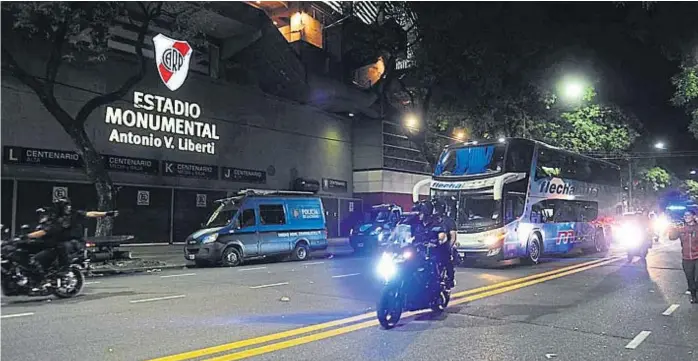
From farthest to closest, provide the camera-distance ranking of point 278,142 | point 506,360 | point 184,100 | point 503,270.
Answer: point 278,142 < point 184,100 < point 503,270 < point 506,360

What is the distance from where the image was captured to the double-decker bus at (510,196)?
1628 centimetres

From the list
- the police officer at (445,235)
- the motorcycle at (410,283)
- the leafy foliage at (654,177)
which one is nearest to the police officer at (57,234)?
the motorcycle at (410,283)

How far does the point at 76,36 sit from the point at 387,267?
14.1 meters

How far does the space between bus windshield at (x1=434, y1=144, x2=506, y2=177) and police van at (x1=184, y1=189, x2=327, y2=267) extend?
17.0 ft

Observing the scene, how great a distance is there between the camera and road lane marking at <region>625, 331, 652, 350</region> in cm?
654

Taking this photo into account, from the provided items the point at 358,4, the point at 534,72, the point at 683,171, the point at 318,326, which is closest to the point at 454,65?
the point at 534,72

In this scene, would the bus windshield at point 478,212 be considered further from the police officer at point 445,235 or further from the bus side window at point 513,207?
the police officer at point 445,235

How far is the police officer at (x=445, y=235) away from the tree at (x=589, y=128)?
59.8 feet

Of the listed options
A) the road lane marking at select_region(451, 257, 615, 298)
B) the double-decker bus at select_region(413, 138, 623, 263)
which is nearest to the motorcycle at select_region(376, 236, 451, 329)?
the road lane marking at select_region(451, 257, 615, 298)

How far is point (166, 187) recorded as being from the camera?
2262 cm

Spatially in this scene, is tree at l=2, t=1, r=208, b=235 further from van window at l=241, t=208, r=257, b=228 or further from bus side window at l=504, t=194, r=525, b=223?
bus side window at l=504, t=194, r=525, b=223

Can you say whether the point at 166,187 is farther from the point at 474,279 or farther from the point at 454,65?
the point at 474,279

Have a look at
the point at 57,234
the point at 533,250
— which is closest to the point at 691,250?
the point at 533,250

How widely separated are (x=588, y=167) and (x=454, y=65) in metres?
6.70
